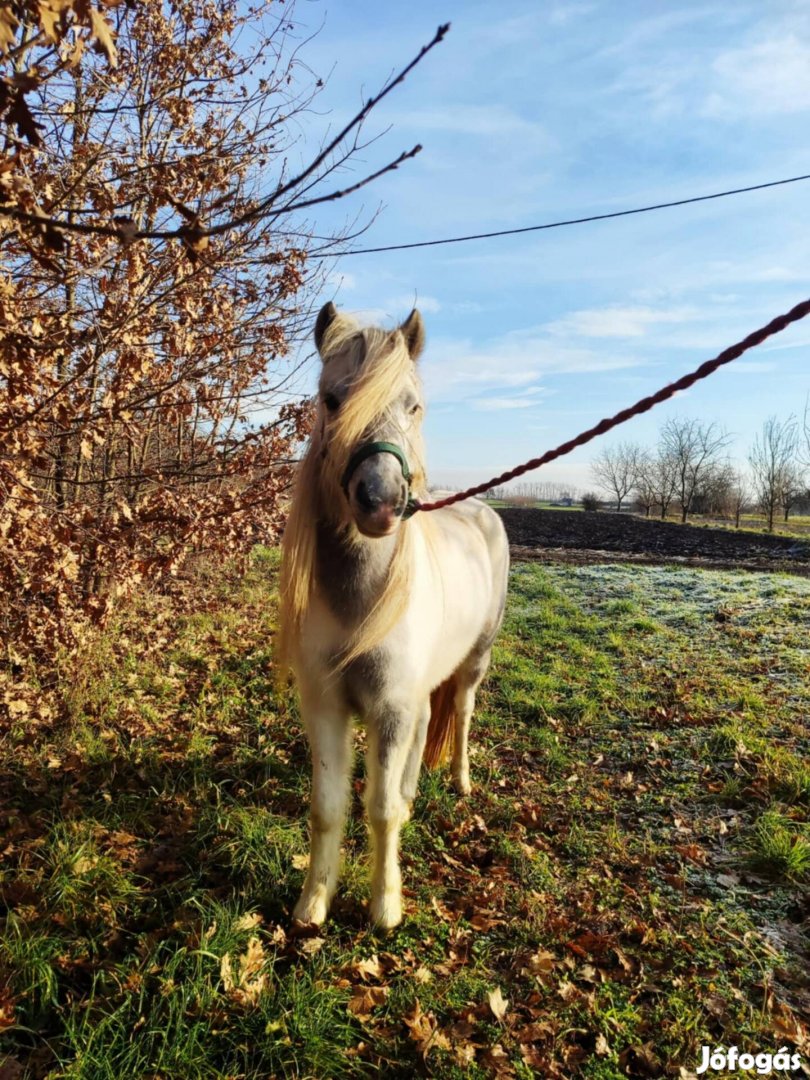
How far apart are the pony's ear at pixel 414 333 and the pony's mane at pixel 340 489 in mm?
231

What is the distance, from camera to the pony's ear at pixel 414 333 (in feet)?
8.41

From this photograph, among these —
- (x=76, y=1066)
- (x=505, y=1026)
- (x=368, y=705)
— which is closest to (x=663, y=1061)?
(x=505, y=1026)

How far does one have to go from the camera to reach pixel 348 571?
2416mm

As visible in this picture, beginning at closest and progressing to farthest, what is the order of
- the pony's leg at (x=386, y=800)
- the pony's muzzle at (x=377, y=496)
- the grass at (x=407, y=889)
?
→ the pony's muzzle at (x=377, y=496) < the grass at (x=407, y=889) < the pony's leg at (x=386, y=800)

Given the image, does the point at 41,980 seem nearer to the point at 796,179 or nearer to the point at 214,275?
the point at 214,275

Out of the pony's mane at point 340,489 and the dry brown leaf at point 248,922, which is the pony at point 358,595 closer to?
the pony's mane at point 340,489

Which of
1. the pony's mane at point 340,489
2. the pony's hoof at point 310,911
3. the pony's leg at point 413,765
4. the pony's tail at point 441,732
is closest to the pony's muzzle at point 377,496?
the pony's mane at point 340,489

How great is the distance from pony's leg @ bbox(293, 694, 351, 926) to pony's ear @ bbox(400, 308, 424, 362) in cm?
161

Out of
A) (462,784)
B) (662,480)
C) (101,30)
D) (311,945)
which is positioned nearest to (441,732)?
(462,784)

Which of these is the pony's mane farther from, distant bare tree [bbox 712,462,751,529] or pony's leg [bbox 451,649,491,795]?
distant bare tree [bbox 712,462,751,529]

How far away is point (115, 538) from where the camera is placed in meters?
3.97

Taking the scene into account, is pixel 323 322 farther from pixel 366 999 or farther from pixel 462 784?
pixel 462 784

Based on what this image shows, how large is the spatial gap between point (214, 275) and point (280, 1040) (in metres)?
4.61

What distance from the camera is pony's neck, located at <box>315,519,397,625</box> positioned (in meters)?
2.41
